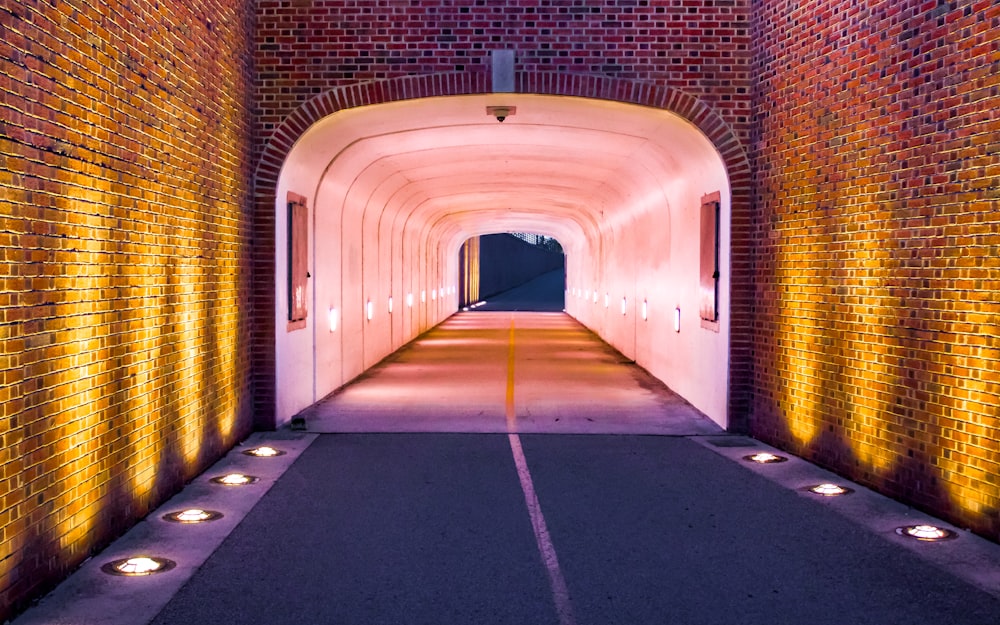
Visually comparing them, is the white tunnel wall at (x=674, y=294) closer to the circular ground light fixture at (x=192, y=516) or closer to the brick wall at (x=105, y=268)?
the brick wall at (x=105, y=268)

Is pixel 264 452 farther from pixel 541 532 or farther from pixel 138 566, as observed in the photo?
pixel 541 532

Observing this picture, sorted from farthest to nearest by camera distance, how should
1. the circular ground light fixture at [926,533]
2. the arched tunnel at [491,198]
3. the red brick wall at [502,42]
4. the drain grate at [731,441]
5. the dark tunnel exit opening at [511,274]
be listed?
1. the dark tunnel exit opening at [511,274]
2. the arched tunnel at [491,198]
3. the red brick wall at [502,42]
4. the drain grate at [731,441]
5. the circular ground light fixture at [926,533]

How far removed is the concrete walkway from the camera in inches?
204

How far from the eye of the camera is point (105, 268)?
6.31 m

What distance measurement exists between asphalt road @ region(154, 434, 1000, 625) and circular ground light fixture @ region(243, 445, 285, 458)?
66cm

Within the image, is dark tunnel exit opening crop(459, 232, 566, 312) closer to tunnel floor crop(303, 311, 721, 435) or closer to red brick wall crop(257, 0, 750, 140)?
tunnel floor crop(303, 311, 721, 435)

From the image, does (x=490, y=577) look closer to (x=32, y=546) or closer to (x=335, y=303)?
(x=32, y=546)

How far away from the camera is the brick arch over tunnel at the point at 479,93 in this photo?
421 inches

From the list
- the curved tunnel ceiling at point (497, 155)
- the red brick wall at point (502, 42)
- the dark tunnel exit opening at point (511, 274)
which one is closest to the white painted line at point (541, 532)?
the curved tunnel ceiling at point (497, 155)

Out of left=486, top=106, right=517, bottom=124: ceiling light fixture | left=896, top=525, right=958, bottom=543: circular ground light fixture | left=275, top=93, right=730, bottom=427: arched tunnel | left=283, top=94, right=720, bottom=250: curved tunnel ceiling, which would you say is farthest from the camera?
left=486, top=106, right=517, bottom=124: ceiling light fixture

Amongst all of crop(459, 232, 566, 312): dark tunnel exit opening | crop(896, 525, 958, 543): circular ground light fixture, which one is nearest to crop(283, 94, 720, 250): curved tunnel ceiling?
crop(896, 525, 958, 543): circular ground light fixture

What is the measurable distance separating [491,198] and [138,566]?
20.0 meters

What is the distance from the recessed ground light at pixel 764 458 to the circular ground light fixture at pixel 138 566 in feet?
18.2

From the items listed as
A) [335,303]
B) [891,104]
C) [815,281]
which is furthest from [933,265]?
[335,303]
